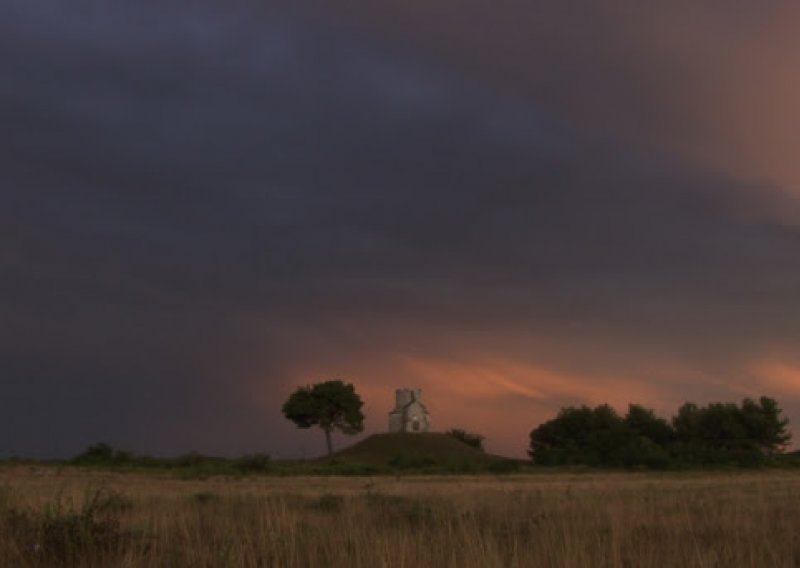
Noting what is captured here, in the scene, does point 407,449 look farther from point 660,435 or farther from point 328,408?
point 660,435

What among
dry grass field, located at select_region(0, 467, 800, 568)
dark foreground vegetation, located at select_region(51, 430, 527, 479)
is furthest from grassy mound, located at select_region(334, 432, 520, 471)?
dry grass field, located at select_region(0, 467, 800, 568)

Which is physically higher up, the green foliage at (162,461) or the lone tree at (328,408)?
the lone tree at (328,408)

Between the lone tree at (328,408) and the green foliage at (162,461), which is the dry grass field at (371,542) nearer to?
the green foliage at (162,461)

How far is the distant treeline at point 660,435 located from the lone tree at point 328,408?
20.4m

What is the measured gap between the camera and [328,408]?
354ft

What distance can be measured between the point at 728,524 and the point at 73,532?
7932 mm

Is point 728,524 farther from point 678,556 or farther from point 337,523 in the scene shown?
point 337,523

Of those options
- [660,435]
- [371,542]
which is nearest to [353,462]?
[660,435]

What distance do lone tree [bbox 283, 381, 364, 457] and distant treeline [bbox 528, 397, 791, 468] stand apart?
20434mm

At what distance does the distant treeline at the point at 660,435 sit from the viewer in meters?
90.9

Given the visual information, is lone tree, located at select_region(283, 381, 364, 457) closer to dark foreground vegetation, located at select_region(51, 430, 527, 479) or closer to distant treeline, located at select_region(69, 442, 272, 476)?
dark foreground vegetation, located at select_region(51, 430, 527, 479)

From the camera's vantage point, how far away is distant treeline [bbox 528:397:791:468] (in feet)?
298

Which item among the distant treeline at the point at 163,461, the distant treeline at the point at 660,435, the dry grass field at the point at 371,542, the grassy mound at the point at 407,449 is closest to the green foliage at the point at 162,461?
the distant treeline at the point at 163,461

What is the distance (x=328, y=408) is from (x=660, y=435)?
37648mm
